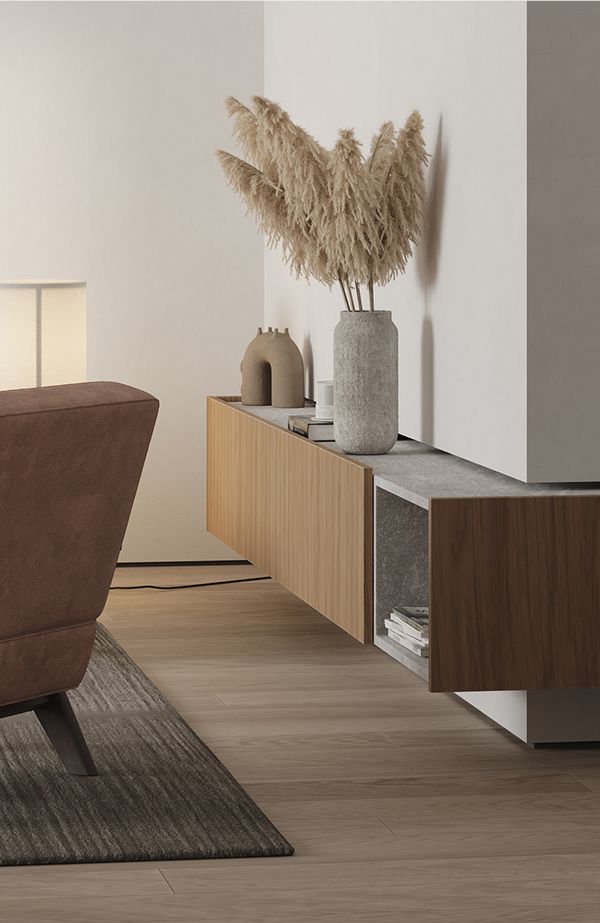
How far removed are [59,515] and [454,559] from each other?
783 millimetres

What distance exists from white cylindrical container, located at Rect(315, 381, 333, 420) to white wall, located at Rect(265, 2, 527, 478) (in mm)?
287

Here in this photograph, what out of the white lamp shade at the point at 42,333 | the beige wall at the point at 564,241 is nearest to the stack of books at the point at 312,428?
the beige wall at the point at 564,241

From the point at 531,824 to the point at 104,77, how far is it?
3999 mm

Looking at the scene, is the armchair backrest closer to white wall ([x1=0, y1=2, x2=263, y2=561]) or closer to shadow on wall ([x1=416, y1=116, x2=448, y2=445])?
shadow on wall ([x1=416, y1=116, x2=448, y2=445])

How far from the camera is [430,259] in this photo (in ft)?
12.9

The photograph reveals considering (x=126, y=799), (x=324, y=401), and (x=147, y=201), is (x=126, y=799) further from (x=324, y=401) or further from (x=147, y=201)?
(x=147, y=201)

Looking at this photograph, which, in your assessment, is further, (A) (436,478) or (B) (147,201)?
(B) (147,201)

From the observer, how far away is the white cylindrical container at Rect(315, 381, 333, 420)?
4473 mm

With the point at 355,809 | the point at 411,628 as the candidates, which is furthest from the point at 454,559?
the point at 355,809

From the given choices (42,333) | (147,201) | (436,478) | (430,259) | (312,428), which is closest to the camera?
(436,478)

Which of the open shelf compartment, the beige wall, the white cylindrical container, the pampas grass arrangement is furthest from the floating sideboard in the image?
the pampas grass arrangement

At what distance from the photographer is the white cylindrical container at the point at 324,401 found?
14.7ft

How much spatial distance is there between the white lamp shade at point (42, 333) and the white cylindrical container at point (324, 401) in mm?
1954

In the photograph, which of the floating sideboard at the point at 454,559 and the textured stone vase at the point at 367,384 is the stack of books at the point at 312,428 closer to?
the floating sideboard at the point at 454,559
